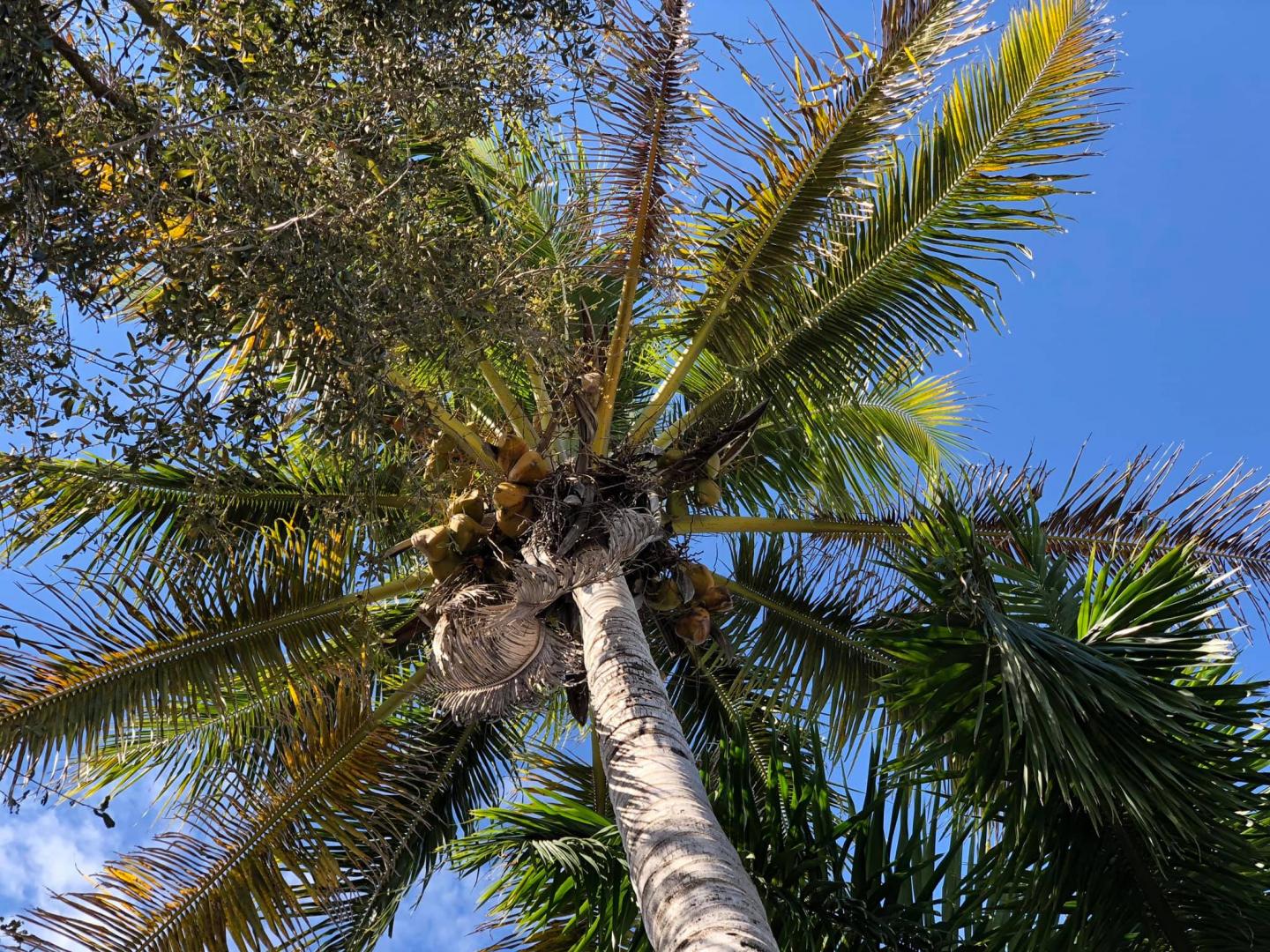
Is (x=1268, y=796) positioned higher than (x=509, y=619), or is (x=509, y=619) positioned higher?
(x=509, y=619)

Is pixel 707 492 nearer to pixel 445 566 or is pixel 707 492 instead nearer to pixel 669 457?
pixel 669 457

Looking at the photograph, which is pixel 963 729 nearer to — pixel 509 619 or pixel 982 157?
pixel 509 619

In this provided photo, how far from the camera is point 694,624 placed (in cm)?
600

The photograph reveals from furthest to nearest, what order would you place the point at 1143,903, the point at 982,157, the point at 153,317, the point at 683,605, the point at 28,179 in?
the point at 982,157 < the point at 683,605 < the point at 1143,903 < the point at 153,317 < the point at 28,179

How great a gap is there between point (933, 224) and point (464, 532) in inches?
131

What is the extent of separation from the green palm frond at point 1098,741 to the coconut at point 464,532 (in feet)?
6.47

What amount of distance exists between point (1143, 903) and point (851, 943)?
3.62ft

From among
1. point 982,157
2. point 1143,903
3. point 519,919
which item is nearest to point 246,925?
point 519,919

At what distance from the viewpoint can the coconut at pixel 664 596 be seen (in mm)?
5852

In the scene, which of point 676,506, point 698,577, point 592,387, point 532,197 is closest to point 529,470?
point 592,387

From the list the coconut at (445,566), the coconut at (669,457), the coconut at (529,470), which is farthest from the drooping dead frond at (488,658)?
the coconut at (669,457)

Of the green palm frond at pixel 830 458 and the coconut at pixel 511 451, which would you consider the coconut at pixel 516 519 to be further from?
the green palm frond at pixel 830 458

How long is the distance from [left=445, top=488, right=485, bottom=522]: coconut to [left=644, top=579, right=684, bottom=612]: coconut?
96 cm

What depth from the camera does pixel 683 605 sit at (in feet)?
19.6
